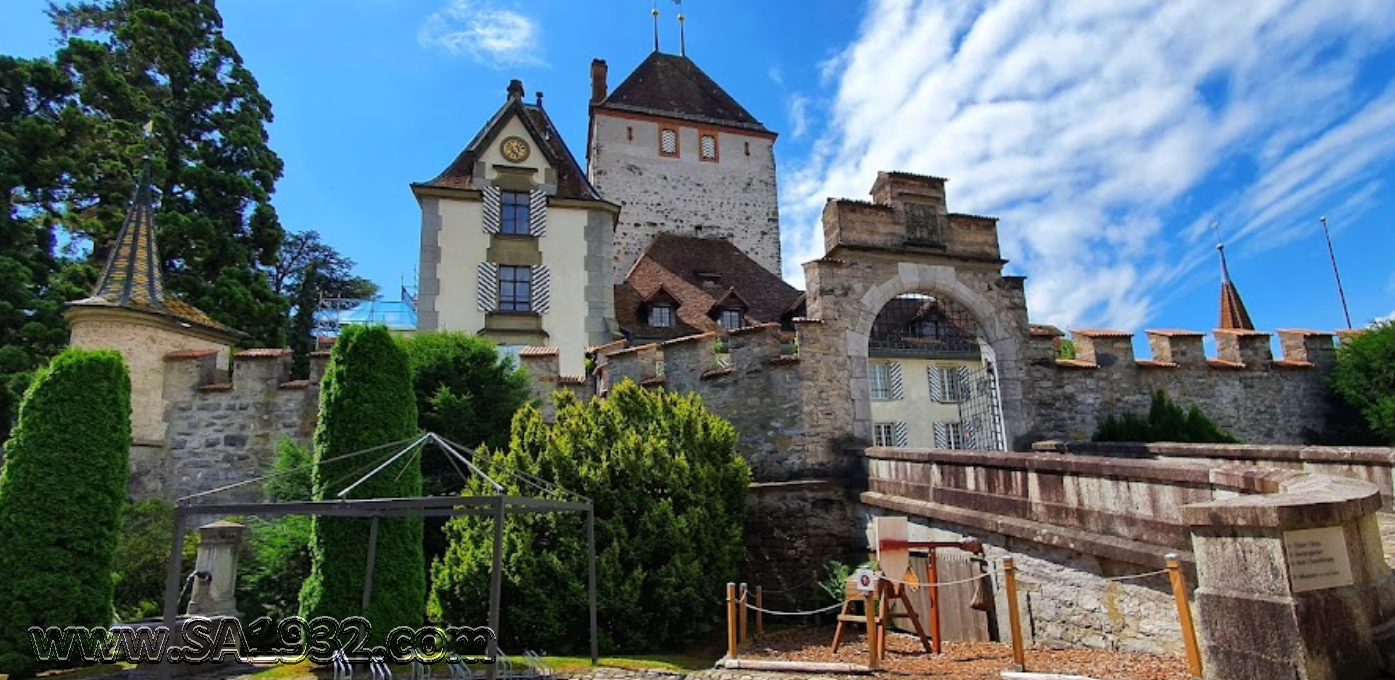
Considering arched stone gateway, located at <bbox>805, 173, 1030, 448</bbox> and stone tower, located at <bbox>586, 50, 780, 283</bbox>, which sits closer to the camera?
arched stone gateway, located at <bbox>805, 173, 1030, 448</bbox>

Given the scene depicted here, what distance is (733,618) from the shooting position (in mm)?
7969

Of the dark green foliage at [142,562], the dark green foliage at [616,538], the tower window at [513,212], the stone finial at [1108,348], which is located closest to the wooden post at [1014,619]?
the dark green foliage at [616,538]

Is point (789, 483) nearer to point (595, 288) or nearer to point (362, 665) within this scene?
point (362, 665)

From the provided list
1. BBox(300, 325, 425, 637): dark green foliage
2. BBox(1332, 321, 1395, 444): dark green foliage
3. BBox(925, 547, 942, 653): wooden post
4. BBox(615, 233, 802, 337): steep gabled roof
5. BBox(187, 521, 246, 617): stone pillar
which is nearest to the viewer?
BBox(925, 547, 942, 653): wooden post

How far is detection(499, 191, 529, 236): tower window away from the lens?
19.1 metres

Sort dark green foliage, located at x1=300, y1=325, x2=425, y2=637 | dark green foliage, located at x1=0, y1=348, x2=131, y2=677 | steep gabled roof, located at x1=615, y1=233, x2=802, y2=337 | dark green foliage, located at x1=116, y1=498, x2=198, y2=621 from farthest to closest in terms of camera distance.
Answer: steep gabled roof, located at x1=615, y1=233, x2=802, y2=337 → dark green foliage, located at x1=116, y1=498, x2=198, y2=621 → dark green foliage, located at x1=300, y1=325, x2=425, y2=637 → dark green foliage, located at x1=0, y1=348, x2=131, y2=677

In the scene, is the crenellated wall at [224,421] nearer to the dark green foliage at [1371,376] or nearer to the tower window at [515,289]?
the tower window at [515,289]

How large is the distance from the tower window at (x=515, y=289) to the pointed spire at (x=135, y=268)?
7111 mm

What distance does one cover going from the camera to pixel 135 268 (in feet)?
42.2

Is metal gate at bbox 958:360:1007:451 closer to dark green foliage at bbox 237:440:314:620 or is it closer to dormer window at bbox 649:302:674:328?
dormer window at bbox 649:302:674:328

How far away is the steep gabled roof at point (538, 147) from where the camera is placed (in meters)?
19.1

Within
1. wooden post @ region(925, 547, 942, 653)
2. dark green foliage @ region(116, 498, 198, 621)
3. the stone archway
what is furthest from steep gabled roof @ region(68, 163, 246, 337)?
wooden post @ region(925, 547, 942, 653)

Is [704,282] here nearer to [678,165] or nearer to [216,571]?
[678,165]

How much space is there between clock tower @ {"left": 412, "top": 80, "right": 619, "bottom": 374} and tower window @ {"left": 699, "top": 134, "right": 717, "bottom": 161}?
10519 millimetres
